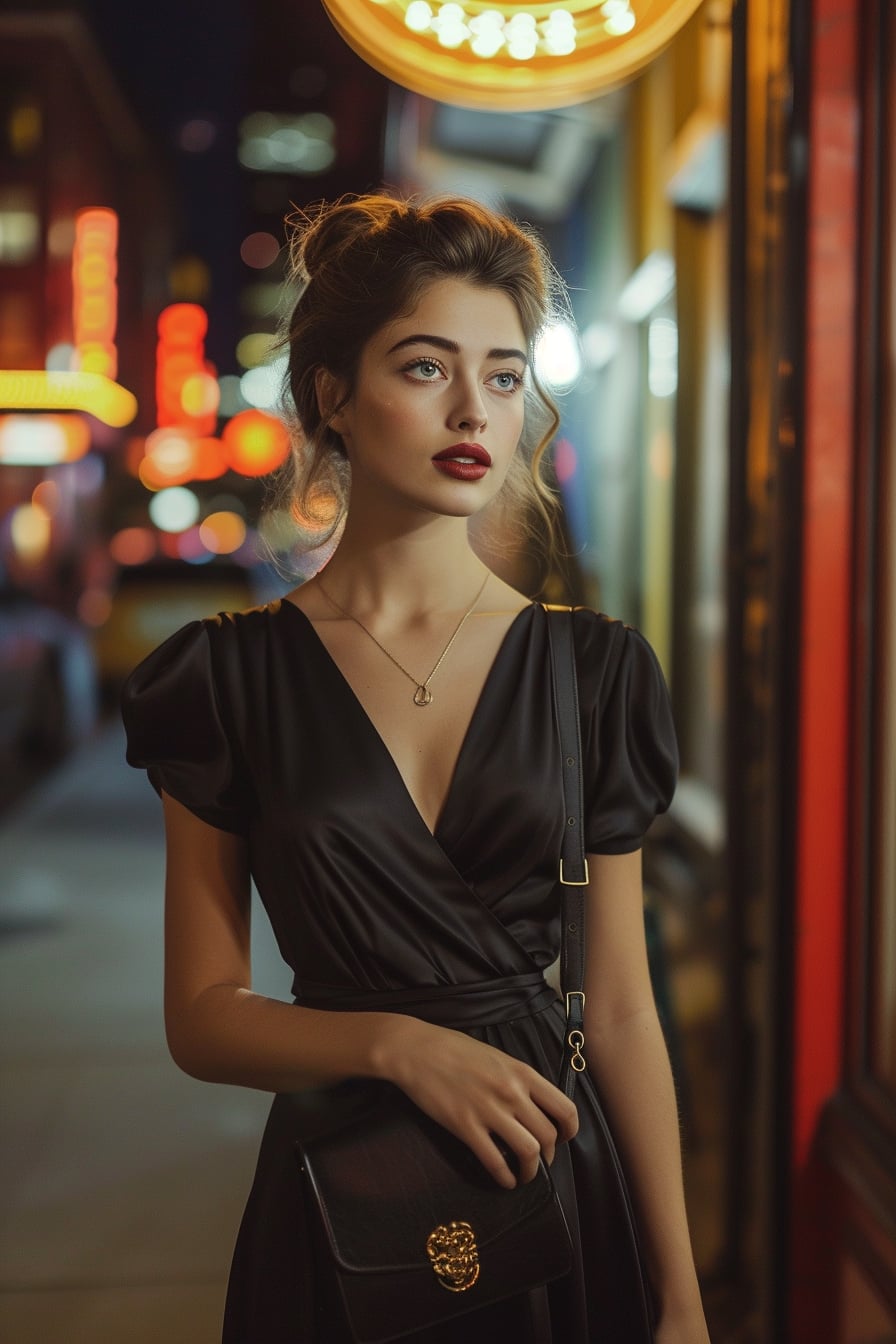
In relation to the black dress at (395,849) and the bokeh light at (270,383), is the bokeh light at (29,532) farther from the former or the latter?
the black dress at (395,849)

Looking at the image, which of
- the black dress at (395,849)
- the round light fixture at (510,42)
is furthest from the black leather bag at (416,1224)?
the round light fixture at (510,42)

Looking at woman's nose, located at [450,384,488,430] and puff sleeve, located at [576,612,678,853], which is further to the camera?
puff sleeve, located at [576,612,678,853]

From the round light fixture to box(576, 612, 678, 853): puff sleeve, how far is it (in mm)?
519

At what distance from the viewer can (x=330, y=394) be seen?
3.83 feet

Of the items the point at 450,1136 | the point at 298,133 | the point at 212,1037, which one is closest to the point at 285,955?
the point at 212,1037

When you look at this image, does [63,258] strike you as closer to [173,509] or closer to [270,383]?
[270,383]

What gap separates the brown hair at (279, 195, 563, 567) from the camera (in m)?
1.10

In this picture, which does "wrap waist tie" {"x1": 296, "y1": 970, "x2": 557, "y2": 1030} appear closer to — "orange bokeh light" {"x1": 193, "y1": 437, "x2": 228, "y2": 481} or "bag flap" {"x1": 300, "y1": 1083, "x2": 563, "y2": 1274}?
"bag flap" {"x1": 300, "y1": 1083, "x2": 563, "y2": 1274}

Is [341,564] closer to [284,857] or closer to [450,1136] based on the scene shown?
[284,857]

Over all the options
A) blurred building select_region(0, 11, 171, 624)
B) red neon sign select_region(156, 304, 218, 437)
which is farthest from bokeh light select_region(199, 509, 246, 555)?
red neon sign select_region(156, 304, 218, 437)

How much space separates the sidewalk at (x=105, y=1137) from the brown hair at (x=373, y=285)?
1.10 metres

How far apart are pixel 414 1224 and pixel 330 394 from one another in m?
0.73

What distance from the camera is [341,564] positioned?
1218 mm

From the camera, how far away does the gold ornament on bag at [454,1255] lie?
964 millimetres
